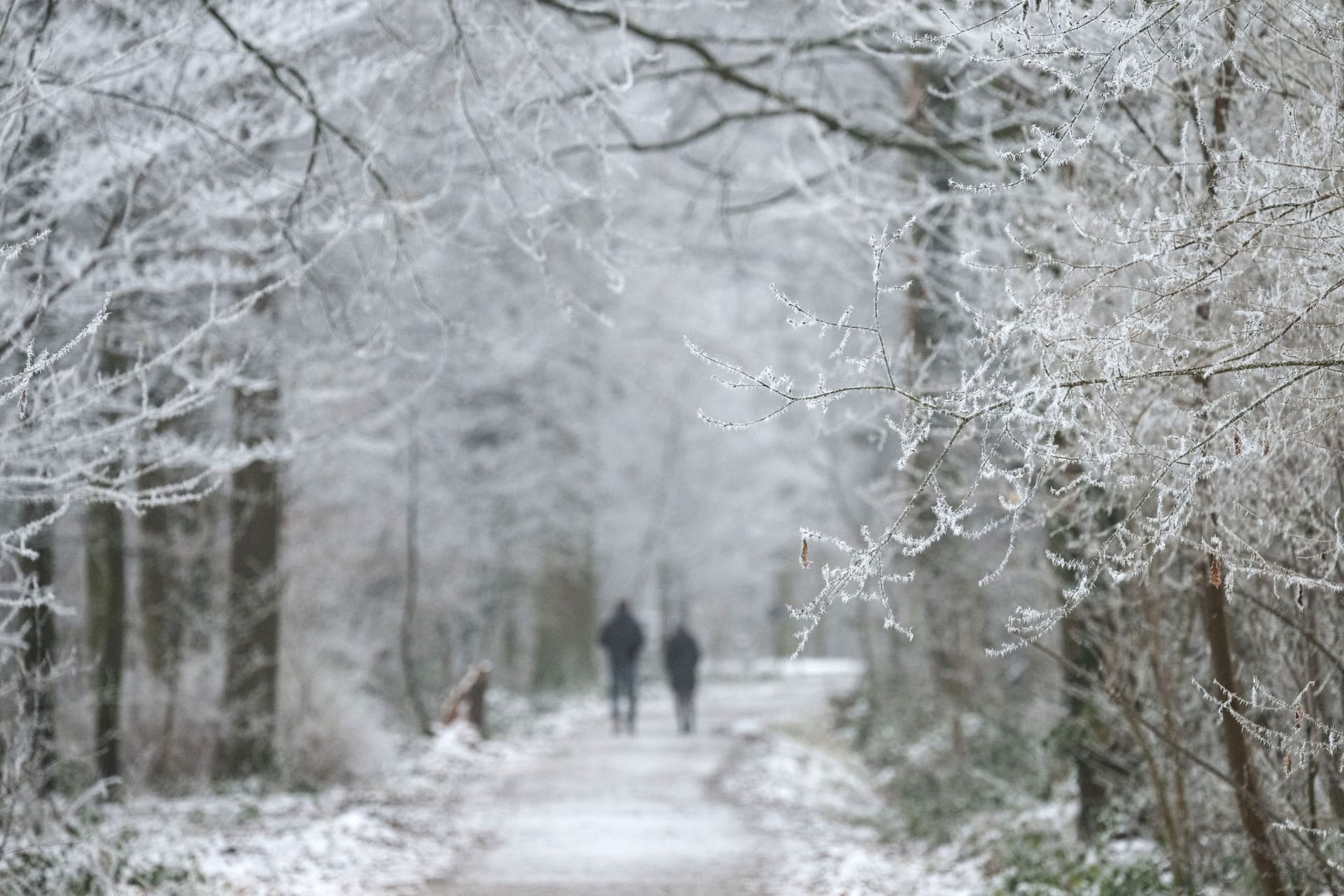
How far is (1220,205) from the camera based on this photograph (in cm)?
367

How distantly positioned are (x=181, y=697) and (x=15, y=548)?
792 centimetres

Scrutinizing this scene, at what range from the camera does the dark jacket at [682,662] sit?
1811 cm

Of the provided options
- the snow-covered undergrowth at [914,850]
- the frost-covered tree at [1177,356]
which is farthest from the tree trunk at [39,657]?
the snow-covered undergrowth at [914,850]

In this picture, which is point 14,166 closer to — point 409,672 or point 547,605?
point 409,672

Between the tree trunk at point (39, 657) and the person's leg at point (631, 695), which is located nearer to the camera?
the tree trunk at point (39, 657)

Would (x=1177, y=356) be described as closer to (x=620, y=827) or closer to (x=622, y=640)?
(x=620, y=827)

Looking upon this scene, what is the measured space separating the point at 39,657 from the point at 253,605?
5.25 m

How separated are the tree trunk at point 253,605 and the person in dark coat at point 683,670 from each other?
726 cm

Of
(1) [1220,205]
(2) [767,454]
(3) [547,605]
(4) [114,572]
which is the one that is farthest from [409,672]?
(2) [767,454]

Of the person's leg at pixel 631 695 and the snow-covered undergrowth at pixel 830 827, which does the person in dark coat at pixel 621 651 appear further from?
the snow-covered undergrowth at pixel 830 827

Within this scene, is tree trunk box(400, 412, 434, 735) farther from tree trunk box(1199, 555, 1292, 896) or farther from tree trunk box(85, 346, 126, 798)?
tree trunk box(1199, 555, 1292, 896)

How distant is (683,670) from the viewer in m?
18.2

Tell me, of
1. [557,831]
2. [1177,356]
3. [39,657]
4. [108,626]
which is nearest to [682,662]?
[557,831]

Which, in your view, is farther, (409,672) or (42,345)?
(409,672)
